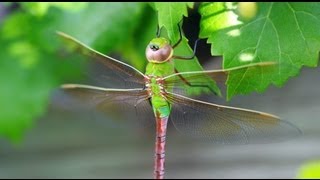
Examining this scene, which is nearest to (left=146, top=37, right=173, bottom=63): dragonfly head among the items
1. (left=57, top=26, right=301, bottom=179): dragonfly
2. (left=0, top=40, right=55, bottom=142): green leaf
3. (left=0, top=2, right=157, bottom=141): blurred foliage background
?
(left=57, top=26, right=301, bottom=179): dragonfly

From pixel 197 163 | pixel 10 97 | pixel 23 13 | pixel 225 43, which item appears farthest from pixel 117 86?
pixel 197 163

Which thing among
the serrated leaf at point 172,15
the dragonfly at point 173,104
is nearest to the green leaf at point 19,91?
the dragonfly at point 173,104

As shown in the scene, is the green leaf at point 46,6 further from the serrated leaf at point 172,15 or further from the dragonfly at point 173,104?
the serrated leaf at point 172,15

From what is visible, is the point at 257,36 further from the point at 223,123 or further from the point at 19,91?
the point at 19,91

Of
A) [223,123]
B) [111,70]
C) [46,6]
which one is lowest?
[223,123]

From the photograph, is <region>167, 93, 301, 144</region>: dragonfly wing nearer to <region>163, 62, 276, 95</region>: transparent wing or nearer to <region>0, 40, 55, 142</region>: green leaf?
<region>163, 62, 276, 95</region>: transparent wing

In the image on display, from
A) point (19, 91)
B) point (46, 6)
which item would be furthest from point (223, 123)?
point (19, 91)

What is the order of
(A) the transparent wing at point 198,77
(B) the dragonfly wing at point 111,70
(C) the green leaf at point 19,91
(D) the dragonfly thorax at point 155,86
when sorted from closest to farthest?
(A) the transparent wing at point 198,77 → (D) the dragonfly thorax at point 155,86 → (B) the dragonfly wing at point 111,70 → (C) the green leaf at point 19,91
